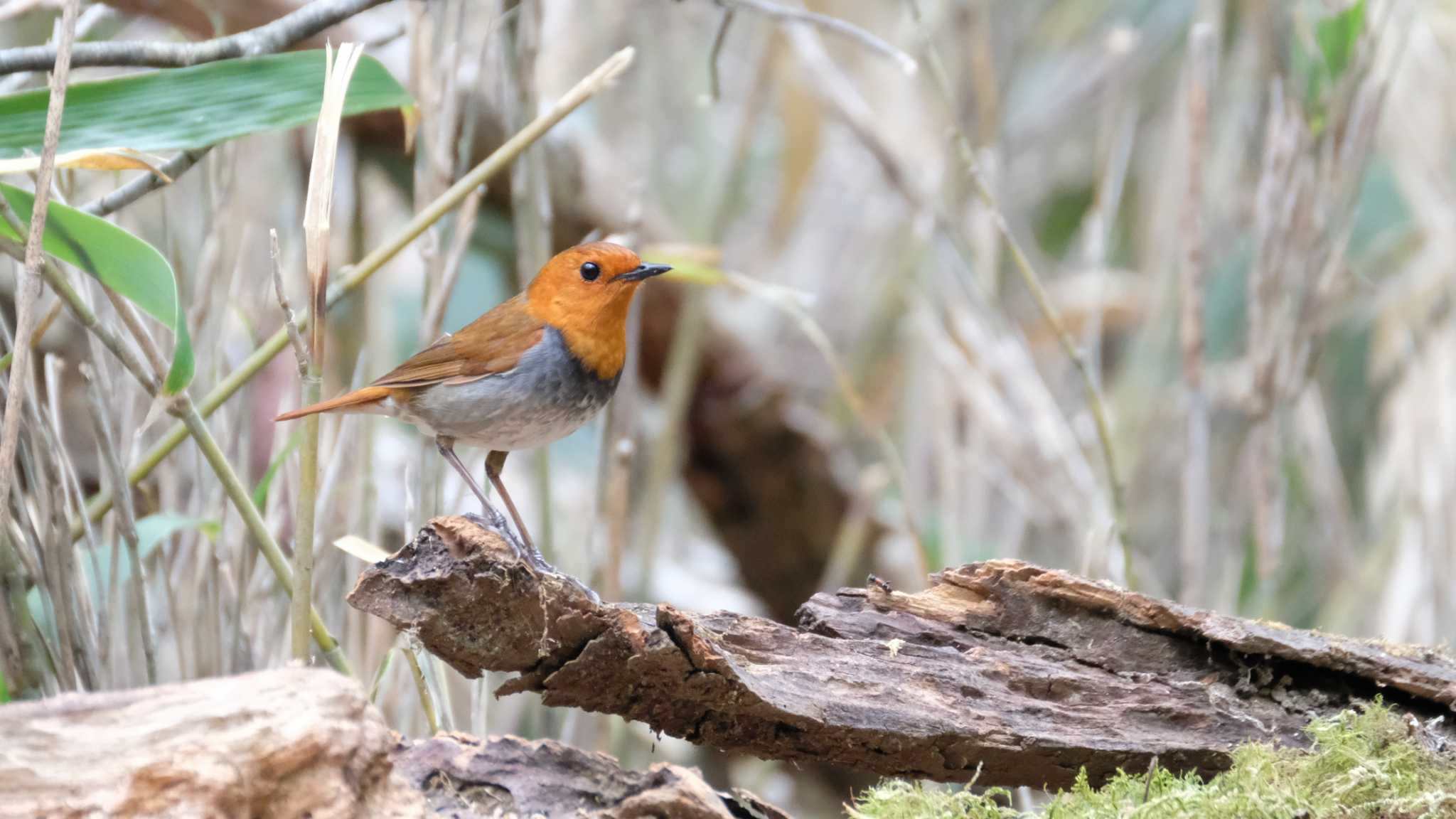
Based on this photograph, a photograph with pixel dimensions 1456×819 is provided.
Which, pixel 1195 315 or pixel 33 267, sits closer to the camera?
pixel 33 267

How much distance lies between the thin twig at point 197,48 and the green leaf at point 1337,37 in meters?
2.16

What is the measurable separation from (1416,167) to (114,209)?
14.6 ft

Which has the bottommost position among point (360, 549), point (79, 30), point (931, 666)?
point (931, 666)

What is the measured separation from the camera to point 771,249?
6.16 m

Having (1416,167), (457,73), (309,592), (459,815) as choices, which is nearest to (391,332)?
(457,73)

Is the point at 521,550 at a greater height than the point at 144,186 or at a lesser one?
lesser

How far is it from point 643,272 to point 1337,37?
1728mm

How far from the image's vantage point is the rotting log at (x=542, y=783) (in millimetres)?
1357

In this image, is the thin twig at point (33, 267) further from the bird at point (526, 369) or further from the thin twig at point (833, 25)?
the thin twig at point (833, 25)

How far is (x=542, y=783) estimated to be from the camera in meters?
1.45

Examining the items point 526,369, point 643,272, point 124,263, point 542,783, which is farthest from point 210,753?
point 643,272

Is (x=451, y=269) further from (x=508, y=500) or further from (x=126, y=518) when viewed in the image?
(x=126, y=518)

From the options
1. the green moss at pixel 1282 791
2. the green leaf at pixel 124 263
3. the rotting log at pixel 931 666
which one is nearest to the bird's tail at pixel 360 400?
the green leaf at pixel 124 263

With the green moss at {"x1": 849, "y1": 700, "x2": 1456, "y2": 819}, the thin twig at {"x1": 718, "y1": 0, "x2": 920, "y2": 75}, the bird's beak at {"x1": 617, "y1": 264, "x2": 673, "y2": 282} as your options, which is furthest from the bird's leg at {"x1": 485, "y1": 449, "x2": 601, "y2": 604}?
the thin twig at {"x1": 718, "y1": 0, "x2": 920, "y2": 75}
